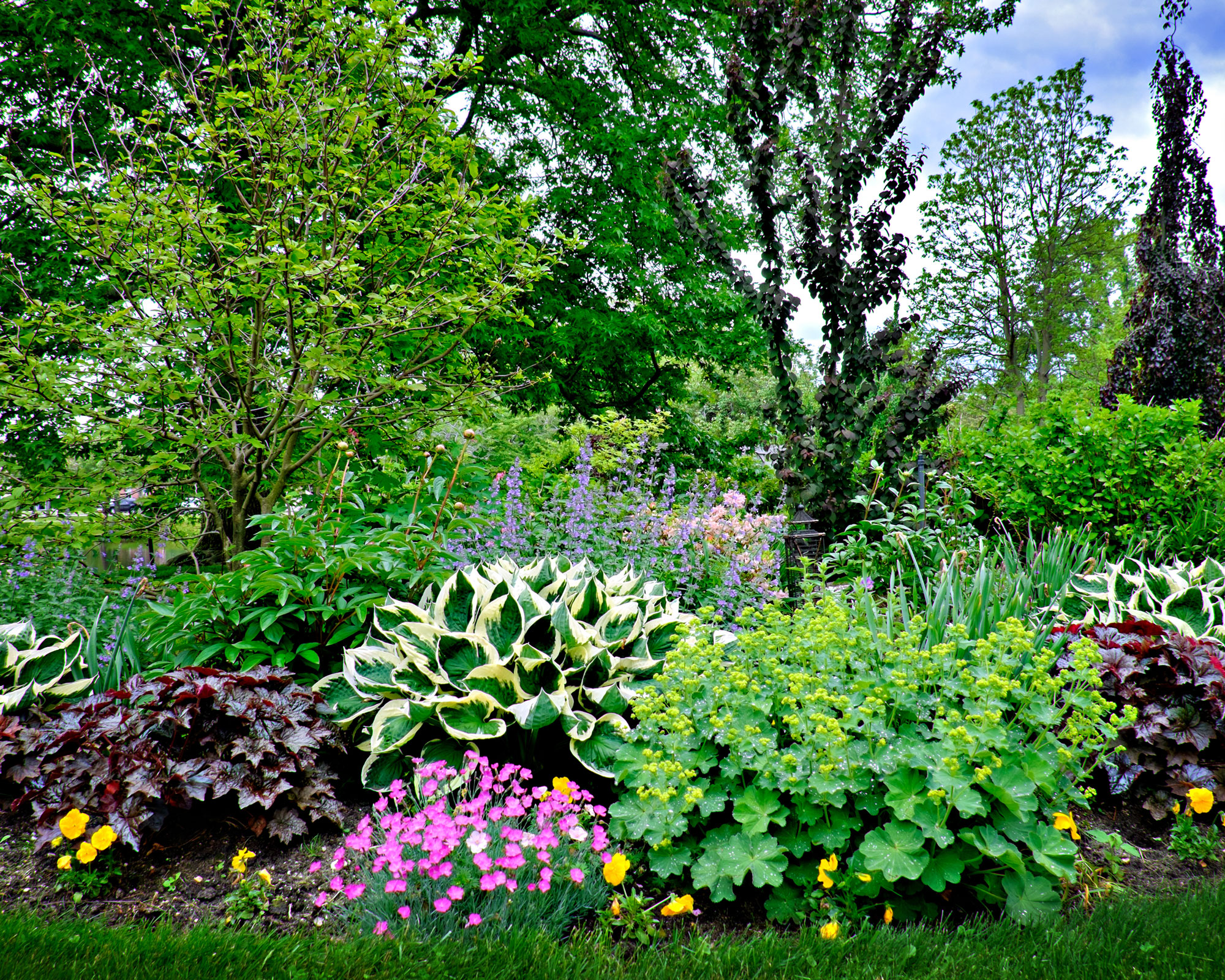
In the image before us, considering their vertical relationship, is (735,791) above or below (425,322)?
below

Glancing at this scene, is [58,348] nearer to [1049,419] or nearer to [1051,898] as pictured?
[1051,898]

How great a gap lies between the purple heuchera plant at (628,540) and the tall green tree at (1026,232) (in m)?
16.4

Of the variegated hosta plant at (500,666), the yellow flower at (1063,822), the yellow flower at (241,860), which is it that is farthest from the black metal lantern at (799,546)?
the yellow flower at (241,860)

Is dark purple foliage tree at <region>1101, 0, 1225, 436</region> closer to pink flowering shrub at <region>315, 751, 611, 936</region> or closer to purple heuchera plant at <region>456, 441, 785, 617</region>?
purple heuchera plant at <region>456, 441, 785, 617</region>

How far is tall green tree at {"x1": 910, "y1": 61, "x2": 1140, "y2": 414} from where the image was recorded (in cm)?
1898

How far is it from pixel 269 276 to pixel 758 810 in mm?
3446

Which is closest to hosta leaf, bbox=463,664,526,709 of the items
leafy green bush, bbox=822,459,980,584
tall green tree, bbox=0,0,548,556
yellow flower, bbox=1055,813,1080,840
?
yellow flower, bbox=1055,813,1080,840

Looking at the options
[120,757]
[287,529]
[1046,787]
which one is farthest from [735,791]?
[287,529]

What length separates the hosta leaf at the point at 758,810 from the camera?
2162 millimetres

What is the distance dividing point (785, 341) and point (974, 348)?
64.5ft

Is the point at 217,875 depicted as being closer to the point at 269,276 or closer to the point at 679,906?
the point at 679,906

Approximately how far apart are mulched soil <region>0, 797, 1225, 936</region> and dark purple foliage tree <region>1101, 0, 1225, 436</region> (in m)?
8.51

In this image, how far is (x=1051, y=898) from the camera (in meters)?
2.13

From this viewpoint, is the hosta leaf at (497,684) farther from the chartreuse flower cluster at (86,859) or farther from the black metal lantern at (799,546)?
the black metal lantern at (799,546)
